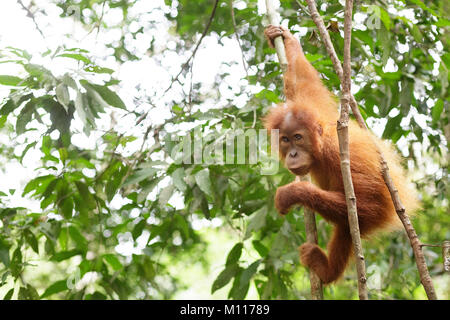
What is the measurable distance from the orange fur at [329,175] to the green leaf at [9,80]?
6.06ft

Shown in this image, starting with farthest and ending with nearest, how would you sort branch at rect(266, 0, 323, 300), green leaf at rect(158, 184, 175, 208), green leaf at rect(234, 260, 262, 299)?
1. green leaf at rect(234, 260, 262, 299)
2. green leaf at rect(158, 184, 175, 208)
3. branch at rect(266, 0, 323, 300)

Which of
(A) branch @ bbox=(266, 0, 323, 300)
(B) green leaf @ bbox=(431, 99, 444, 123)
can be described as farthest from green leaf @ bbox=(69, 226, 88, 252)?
(B) green leaf @ bbox=(431, 99, 444, 123)

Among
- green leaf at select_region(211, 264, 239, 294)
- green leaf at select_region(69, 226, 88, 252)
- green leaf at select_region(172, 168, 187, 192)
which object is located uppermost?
green leaf at select_region(172, 168, 187, 192)

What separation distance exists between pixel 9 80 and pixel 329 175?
246 centimetres

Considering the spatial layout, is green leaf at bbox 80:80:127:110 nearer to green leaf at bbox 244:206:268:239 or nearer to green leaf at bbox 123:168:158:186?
green leaf at bbox 123:168:158:186

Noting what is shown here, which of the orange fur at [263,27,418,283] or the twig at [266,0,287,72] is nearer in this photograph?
the twig at [266,0,287,72]

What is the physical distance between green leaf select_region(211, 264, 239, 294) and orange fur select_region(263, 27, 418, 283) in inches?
29.2

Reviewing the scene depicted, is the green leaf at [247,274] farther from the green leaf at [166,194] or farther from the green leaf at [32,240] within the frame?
the green leaf at [32,240]

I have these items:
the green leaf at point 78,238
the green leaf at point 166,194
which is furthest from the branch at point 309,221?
the green leaf at point 78,238

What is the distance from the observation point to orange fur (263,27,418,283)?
3613 millimetres

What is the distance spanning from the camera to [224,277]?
4.49 metres

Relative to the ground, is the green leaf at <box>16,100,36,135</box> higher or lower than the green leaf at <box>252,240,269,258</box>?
higher

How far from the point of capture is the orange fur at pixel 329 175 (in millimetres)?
3613
